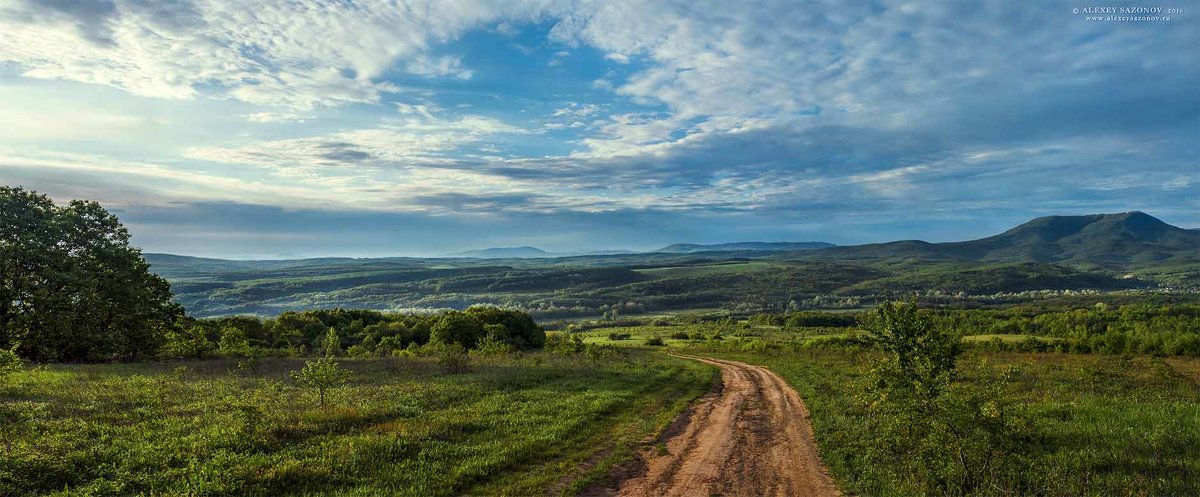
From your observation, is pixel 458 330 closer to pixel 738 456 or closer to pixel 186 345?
pixel 186 345

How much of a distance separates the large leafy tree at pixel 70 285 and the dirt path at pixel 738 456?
44.7 meters

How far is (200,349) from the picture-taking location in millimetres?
45156

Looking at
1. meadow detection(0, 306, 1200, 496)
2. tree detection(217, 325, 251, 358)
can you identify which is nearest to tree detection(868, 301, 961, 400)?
meadow detection(0, 306, 1200, 496)

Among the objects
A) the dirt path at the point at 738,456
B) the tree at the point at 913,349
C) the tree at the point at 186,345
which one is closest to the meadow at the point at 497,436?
the tree at the point at 913,349

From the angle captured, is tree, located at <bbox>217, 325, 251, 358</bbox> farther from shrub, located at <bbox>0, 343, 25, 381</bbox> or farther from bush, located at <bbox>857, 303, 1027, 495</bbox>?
bush, located at <bbox>857, 303, 1027, 495</bbox>

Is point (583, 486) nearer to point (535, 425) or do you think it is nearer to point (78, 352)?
point (535, 425)

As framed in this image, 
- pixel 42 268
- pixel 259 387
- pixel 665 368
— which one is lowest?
pixel 665 368

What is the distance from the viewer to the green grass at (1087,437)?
13.1 meters

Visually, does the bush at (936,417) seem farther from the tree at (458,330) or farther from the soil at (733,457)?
the tree at (458,330)

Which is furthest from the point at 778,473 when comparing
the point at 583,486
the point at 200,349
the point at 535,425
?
the point at 200,349

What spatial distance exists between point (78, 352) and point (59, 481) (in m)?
38.7

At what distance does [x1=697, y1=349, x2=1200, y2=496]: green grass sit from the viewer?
13141 millimetres

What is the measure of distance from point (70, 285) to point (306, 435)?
37.1 m

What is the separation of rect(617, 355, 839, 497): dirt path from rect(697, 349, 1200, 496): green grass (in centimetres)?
88
